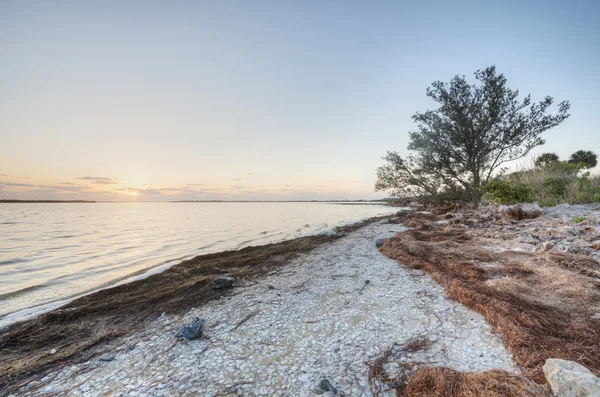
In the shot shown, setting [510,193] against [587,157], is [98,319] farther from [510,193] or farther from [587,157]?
[587,157]

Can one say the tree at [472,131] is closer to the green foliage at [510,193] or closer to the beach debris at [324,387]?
the green foliage at [510,193]

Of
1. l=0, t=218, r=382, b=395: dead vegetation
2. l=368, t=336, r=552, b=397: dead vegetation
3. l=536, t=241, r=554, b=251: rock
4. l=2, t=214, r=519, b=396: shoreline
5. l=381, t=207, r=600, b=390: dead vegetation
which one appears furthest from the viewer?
l=536, t=241, r=554, b=251: rock

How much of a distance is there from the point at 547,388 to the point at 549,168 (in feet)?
99.4

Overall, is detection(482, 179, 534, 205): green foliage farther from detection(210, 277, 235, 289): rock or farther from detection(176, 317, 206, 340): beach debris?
detection(176, 317, 206, 340): beach debris

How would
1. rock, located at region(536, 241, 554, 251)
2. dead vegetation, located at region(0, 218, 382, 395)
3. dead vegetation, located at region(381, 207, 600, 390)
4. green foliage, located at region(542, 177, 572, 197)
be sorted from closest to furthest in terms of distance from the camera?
dead vegetation, located at region(381, 207, 600, 390) < dead vegetation, located at region(0, 218, 382, 395) < rock, located at region(536, 241, 554, 251) < green foliage, located at region(542, 177, 572, 197)

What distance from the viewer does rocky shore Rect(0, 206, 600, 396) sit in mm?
3084

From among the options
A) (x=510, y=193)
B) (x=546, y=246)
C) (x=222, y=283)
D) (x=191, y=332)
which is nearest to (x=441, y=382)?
(x=191, y=332)

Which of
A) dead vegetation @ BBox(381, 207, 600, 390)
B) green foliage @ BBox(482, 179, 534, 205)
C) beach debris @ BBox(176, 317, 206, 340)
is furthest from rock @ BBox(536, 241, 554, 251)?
green foliage @ BBox(482, 179, 534, 205)

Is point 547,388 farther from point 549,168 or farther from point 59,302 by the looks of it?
point 549,168

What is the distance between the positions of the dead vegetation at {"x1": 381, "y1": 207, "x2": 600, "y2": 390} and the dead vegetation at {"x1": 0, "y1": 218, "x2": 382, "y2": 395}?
218 inches

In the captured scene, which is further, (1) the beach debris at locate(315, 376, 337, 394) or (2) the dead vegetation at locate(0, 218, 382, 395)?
(2) the dead vegetation at locate(0, 218, 382, 395)

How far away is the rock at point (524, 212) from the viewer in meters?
13.0

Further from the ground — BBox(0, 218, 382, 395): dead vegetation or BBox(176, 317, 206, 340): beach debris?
BBox(176, 317, 206, 340): beach debris

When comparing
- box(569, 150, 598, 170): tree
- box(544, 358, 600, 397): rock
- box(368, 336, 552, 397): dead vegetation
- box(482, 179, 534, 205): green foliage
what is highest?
box(569, 150, 598, 170): tree
